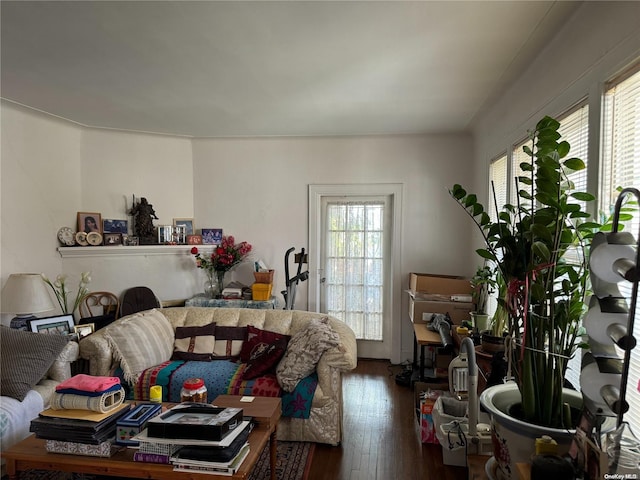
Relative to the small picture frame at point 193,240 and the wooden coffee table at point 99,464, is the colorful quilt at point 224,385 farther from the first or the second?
the small picture frame at point 193,240

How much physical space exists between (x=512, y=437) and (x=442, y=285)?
2.57 meters

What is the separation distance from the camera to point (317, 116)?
3.72 m

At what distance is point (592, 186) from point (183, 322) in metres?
3.12

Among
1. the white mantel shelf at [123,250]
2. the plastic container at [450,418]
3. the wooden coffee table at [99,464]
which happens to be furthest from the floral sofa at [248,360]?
the white mantel shelf at [123,250]

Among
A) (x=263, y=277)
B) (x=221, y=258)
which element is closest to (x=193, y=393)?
(x=263, y=277)

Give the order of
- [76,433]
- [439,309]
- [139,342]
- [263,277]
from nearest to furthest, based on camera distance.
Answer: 1. [76,433]
2. [139,342]
3. [439,309]
4. [263,277]

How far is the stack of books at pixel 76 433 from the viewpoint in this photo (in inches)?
69.3

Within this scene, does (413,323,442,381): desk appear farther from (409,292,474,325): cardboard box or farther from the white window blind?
the white window blind

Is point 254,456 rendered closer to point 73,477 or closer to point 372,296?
point 73,477

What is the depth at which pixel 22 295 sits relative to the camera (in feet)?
9.89

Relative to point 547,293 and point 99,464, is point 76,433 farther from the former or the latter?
point 547,293

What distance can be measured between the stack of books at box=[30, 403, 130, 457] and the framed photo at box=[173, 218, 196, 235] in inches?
120

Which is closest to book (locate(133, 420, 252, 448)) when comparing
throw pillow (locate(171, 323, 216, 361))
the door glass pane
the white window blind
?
throw pillow (locate(171, 323, 216, 361))

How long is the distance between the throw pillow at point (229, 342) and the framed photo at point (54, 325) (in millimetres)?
1289
